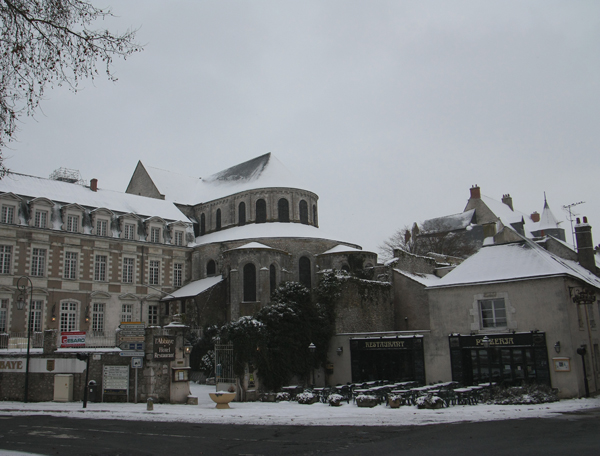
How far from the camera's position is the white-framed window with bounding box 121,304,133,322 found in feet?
120

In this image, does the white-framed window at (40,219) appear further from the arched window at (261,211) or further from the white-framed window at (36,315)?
the arched window at (261,211)

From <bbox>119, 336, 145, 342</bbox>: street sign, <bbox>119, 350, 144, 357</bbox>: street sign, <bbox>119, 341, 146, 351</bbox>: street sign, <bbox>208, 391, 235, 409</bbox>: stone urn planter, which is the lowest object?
<bbox>208, 391, 235, 409</bbox>: stone urn planter

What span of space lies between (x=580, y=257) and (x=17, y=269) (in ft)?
107

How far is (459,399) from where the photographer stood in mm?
19031

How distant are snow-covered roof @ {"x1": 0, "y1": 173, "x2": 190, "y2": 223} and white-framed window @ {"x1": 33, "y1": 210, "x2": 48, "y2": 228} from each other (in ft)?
4.50

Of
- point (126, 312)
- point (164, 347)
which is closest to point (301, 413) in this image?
point (164, 347)

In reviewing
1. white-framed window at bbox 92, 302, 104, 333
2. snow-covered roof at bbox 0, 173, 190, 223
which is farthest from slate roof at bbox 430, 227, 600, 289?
snow-covered roof at bbox 0, 173, 190, 223

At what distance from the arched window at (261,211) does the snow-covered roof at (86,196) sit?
5549 mm

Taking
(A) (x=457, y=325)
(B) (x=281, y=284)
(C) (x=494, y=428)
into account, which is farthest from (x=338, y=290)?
(C) (x=494, y=428)

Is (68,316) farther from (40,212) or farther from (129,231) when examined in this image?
(129,231)

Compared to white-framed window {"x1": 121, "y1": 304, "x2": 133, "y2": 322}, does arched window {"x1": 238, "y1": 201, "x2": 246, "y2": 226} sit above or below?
above

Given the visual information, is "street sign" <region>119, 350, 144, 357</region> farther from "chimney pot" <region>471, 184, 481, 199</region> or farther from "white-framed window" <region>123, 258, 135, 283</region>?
"chimney pot" <region>471, 184, 481, 199</region>

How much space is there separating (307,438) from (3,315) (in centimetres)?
2562

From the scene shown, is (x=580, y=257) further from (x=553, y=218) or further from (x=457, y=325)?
(x=553, y=218)
